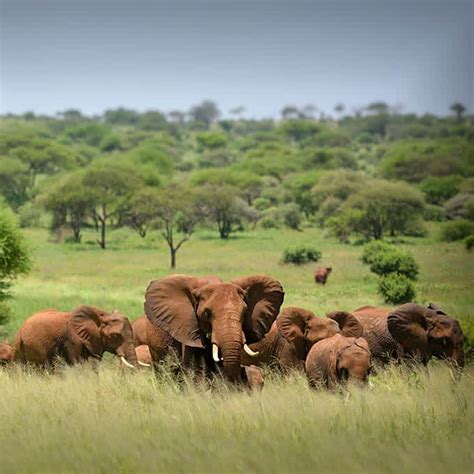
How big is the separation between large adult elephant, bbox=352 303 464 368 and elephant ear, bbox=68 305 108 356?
421cm

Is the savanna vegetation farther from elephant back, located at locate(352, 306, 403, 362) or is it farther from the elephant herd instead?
elephant back, located at locate(352, 306, 403, 362)

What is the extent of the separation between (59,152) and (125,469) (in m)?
74.4

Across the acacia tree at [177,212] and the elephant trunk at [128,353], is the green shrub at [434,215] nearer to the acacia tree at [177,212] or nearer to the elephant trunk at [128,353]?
the acacia tree at [177,212]

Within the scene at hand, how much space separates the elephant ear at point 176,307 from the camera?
10227 millimetres

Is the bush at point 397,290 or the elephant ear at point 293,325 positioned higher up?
the elephant ear at point 293,325

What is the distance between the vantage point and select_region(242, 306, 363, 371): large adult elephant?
12938 millimetres

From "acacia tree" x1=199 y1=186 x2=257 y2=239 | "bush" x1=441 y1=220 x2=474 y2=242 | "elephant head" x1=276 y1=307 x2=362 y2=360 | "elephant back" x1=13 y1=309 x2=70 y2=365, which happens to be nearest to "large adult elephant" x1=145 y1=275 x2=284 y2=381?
"elephant head" x1=276 y1=307 x2=362 y2=360

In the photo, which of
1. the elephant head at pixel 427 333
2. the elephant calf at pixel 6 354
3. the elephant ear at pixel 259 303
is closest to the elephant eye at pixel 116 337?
the elephant calf at pixel 6 354

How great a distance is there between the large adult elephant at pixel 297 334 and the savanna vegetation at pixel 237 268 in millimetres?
583

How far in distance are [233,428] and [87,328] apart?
A: 7.13 metres

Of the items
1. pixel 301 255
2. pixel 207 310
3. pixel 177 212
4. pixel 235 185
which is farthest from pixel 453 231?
pixel 207 310

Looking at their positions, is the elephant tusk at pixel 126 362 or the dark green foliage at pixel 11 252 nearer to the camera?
the elephant tusk at pixel 126 362

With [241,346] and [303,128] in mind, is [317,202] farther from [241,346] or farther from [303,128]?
[303,128]

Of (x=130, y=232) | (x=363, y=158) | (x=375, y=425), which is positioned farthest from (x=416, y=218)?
(x=363, y=158)
